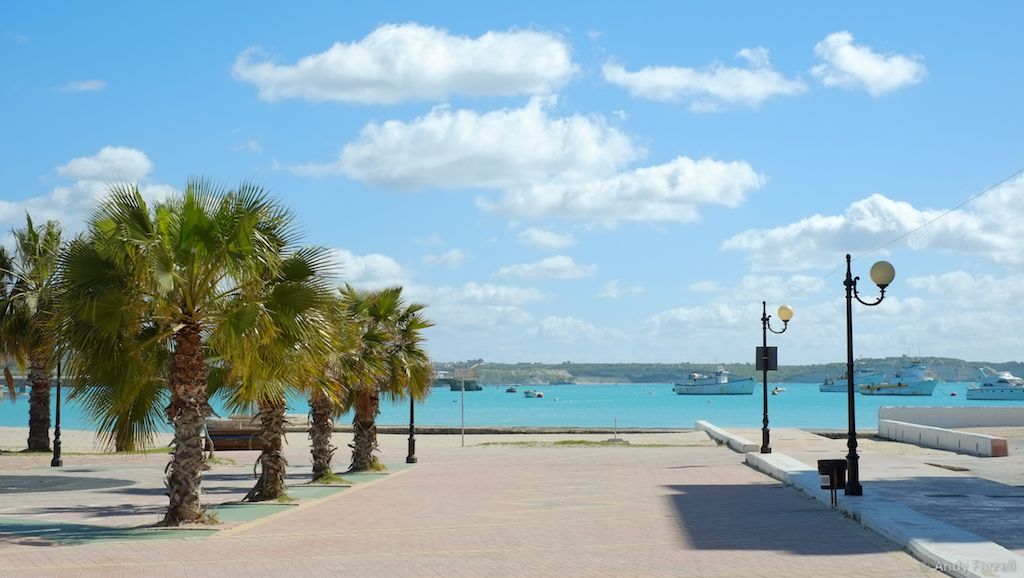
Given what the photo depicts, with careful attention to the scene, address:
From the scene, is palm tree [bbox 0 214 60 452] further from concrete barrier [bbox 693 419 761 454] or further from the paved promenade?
concrete barrier [bbox 693 419 761 454]

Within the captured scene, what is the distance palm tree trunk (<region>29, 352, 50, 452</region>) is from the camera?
140 ft

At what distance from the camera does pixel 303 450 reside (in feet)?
155

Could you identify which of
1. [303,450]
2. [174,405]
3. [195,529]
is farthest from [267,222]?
[303,450]

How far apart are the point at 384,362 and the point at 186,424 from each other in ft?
40.7

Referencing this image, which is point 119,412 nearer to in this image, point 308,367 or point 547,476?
point 308,367

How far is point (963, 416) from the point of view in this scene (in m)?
54.7

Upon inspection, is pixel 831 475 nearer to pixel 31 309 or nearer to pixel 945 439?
pixel 945 439

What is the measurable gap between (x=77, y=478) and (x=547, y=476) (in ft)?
42.8

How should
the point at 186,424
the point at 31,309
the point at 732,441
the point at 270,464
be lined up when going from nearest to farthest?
1. the point at 186,424
2. the point at 270,464
3. the point at 31,309
4. the point at 732,441

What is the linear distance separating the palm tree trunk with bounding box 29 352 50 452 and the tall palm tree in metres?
25.7

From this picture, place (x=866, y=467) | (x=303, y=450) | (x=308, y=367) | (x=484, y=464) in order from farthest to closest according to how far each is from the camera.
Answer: (x=303, y=450), (x=484, y=464), (x=866, y=467), (x=308, y=367)

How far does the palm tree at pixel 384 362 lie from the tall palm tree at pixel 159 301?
33.5ft

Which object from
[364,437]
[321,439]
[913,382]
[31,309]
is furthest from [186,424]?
[913,382]

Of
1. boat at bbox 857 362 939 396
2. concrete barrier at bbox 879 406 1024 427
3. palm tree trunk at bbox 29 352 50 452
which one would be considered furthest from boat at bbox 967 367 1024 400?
palm tree trunk at bbox 29 352 50 452
